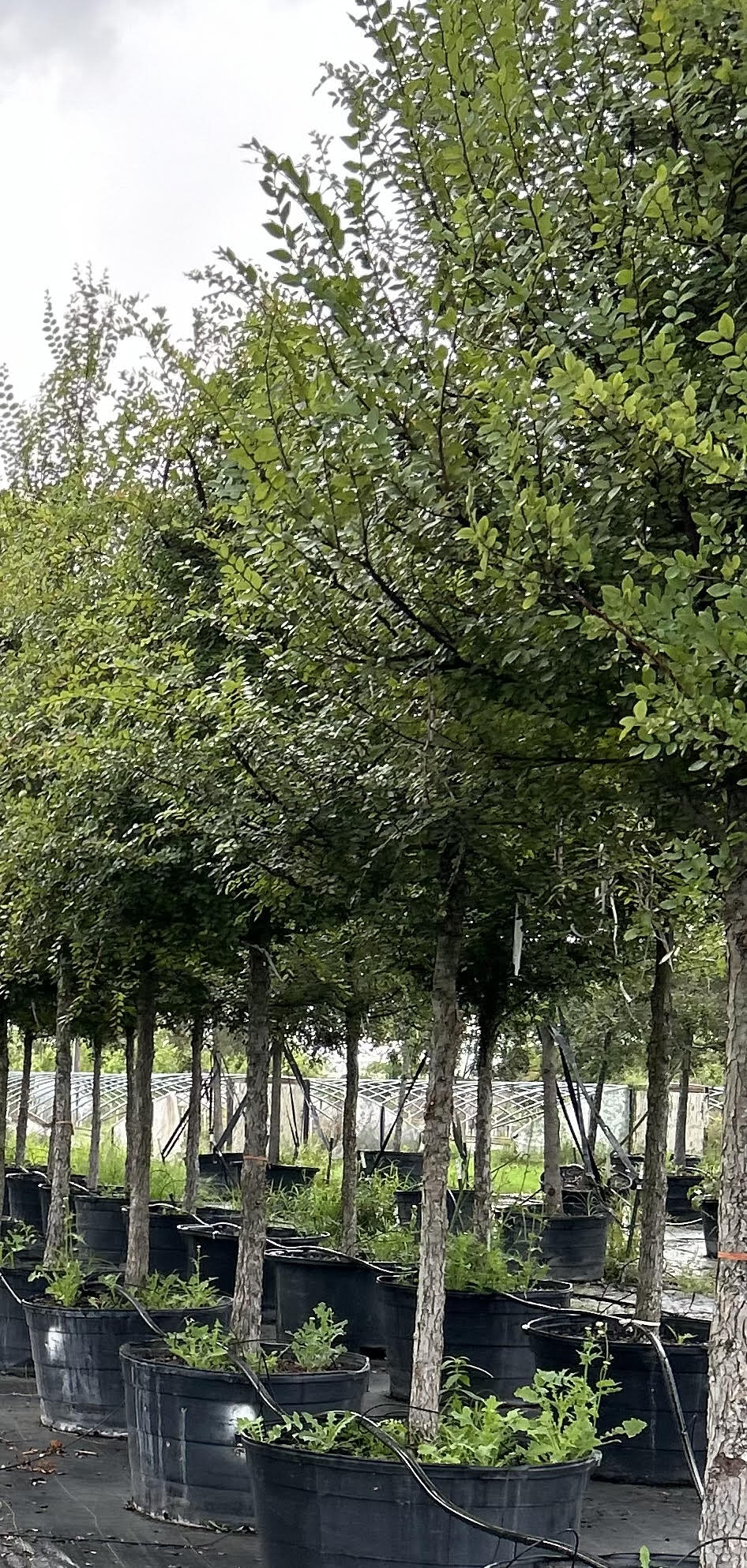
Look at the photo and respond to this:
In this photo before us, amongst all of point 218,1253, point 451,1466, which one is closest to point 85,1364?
point 218,1253

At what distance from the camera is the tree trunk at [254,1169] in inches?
281

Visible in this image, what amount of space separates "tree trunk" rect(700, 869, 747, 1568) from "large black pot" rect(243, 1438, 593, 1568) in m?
1.48

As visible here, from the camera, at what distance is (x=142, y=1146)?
348 inches

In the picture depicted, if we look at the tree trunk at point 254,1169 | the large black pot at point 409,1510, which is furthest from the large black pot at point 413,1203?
the large black pot at point 409,1510

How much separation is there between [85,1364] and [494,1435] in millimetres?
4073

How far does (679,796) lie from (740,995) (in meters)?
0.57

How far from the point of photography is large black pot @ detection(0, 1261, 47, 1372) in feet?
32.1

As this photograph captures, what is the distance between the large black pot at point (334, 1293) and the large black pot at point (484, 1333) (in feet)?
3.68

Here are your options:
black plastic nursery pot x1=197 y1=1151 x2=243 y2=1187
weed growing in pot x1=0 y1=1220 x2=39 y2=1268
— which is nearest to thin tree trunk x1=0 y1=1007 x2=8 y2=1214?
weed growing in pot x1=0 y1=1220 x2=39 y2=1268

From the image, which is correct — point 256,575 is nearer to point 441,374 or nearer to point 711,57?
point 441,374

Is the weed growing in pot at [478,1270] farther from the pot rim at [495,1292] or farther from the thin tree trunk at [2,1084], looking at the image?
the thin tree trunk at [2,1084]

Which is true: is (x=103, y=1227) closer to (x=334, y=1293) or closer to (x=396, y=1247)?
(x=396, y=1247)

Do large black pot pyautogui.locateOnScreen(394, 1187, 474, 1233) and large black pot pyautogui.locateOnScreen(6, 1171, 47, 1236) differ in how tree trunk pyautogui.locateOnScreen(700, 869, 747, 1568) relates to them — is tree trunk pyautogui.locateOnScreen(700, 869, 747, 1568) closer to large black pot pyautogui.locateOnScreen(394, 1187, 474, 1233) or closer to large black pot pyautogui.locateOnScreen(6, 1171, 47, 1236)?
large black pot pyautogui.locateOnScreen(394, 1187, 474, 1233)

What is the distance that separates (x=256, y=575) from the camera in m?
3.56
